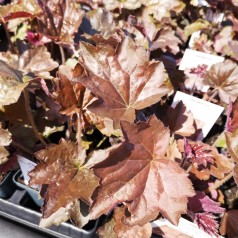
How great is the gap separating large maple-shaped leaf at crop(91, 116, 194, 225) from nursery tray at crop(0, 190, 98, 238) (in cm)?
25

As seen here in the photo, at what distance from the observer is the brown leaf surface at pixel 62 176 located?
0.71 metres

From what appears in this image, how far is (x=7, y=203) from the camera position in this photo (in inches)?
36.9

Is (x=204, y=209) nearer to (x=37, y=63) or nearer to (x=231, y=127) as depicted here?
(x=231, y=127)

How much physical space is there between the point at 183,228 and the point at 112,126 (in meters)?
0.30

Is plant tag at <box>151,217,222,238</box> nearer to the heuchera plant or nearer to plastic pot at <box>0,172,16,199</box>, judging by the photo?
the heuchera plant

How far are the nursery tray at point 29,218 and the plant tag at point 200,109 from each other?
0.43 metres

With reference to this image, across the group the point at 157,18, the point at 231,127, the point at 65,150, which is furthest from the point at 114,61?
the point at 157,18

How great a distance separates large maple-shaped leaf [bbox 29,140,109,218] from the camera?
705 millimetres

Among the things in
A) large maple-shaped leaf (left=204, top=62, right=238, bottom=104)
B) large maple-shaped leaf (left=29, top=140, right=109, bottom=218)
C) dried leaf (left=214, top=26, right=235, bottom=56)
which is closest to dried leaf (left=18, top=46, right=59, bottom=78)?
large maple-shaped leaf (left=29, top=140, right=109, bottom=218)

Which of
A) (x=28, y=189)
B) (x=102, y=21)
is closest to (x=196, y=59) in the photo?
(x=102, y=21)

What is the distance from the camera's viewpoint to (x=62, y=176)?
28.8 inches

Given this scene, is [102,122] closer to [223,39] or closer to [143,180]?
[143,180]

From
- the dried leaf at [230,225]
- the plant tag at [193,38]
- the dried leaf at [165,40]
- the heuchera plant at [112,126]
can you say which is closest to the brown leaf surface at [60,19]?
the heuchera plant at [112,126]

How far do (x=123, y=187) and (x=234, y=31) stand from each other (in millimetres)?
966
